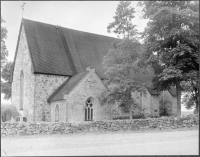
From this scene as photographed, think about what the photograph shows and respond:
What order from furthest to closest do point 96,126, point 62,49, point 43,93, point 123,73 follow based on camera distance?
point 62,49 → point 43,93 → point 123,73 → point 96,126

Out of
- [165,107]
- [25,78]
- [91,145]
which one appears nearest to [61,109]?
[25,78]

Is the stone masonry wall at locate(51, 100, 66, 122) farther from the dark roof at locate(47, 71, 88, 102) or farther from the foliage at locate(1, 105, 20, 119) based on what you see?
the foliage at locate(1, 105, 20, 119)

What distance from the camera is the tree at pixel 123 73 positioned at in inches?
855

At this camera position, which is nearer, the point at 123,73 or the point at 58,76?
the point at 123,73

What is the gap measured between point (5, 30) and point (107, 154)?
1108cm

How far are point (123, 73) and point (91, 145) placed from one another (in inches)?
399

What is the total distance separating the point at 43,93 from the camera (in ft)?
85.4

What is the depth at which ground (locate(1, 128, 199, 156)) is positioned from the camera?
11438mm

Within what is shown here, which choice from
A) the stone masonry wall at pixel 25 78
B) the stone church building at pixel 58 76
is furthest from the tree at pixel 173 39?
the stone masonry wall at pixel 25 78

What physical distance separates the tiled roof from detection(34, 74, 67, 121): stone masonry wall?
719 mm

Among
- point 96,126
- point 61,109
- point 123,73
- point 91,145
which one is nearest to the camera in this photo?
point 91,145

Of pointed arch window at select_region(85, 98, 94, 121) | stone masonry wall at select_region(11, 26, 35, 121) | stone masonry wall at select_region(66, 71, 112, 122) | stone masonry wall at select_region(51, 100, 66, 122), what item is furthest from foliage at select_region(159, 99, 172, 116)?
stone masonry wall at select_region(11, 26, 35, 121)

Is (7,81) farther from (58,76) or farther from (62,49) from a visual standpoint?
(58,76)

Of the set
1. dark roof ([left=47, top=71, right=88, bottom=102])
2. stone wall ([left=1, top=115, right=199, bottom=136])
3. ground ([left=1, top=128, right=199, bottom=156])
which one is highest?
dark roof ([left=47, top=71, right=88, bottom=102])
